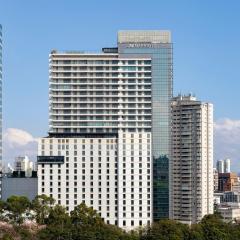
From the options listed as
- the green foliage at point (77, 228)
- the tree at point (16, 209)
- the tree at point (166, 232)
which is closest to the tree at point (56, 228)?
the green foliage at point (77, 228)

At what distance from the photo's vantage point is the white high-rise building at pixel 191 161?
14225 cm

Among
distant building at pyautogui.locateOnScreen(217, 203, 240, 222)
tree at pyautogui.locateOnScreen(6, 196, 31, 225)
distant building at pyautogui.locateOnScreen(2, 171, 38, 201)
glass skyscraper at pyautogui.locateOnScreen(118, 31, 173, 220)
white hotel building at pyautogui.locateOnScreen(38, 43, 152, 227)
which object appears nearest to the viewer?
tree at pyautogui.locateOnScreen(6, 196, 31, 225)

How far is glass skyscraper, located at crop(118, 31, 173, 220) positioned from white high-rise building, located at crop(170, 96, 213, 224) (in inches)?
304

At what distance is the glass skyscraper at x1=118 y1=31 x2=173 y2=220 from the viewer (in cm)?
13125

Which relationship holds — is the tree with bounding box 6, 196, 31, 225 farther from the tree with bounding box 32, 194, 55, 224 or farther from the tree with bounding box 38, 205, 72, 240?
the tree with bounding box 38, 205, 72, 240

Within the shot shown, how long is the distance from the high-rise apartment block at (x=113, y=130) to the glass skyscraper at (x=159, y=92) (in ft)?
0.65

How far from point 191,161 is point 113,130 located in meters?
24.3

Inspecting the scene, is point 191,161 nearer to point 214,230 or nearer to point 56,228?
point 214,230

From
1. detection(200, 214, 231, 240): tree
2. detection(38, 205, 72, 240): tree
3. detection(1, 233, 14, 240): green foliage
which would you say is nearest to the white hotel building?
detection(200, 214, 231, 240): tree

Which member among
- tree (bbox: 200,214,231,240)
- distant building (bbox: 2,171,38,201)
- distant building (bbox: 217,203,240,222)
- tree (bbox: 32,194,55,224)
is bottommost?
distant building (bbox: 217,203,240,222)

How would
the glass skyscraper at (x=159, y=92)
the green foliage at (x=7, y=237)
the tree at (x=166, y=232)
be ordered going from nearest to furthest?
1. the green foliage at (x=7, y=237)
2. the tree at (x=166, y=232)
3. the glass skyscraper at (x=159, y=92)

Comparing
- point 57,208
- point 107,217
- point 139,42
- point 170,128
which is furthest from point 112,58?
point 57,208

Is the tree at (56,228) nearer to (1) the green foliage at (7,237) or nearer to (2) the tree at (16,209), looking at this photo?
(2) the tree at (16,209)

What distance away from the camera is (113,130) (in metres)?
127
